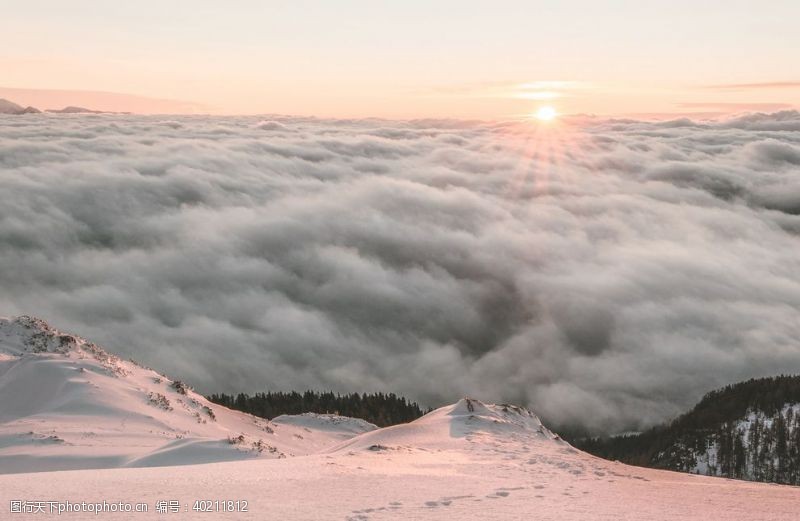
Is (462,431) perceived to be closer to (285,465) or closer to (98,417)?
(285,465)

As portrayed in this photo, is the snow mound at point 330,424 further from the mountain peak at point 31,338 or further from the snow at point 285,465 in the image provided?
the mountain peak at point 31,338

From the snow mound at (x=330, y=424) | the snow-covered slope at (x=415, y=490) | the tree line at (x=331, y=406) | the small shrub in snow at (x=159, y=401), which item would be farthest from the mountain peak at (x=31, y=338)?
the tree line at (x=331, y=406)

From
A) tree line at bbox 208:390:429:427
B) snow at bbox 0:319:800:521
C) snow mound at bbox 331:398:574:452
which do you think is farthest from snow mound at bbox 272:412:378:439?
snow mound at bbox 331:398:574:452

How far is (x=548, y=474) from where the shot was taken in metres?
15.2

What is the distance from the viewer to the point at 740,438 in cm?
11962

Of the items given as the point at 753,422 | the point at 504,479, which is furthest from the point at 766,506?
the point at 753,422

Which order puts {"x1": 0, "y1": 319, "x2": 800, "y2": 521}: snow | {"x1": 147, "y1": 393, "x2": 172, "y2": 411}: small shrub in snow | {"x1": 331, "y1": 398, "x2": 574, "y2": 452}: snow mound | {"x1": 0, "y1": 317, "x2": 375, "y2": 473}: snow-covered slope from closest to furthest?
{"x1": 0, "y1": 319, "x2": 800, "y2": 521}: snow
{"x1": 0, "y1": 317, "x2": 375, "y2": 473}: snow-covered slope
{"x1": 331, "y1": 398, "x2": 574, "y2": 452}: snow mound
{"x1": 147, "y1": 393, "x2": 172, "y2": 411}: small shrub in snow

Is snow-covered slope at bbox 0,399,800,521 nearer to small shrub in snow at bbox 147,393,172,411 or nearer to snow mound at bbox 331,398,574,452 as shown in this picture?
snow mound at bbox 331,398,574,452

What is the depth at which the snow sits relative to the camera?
10820 millimetres

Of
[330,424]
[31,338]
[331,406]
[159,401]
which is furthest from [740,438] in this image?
[31,338]

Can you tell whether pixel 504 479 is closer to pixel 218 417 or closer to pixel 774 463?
pixel 218 417

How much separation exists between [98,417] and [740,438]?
118130 mm

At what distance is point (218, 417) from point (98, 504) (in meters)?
21.4

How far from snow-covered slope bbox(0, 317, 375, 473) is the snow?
0.22ft
